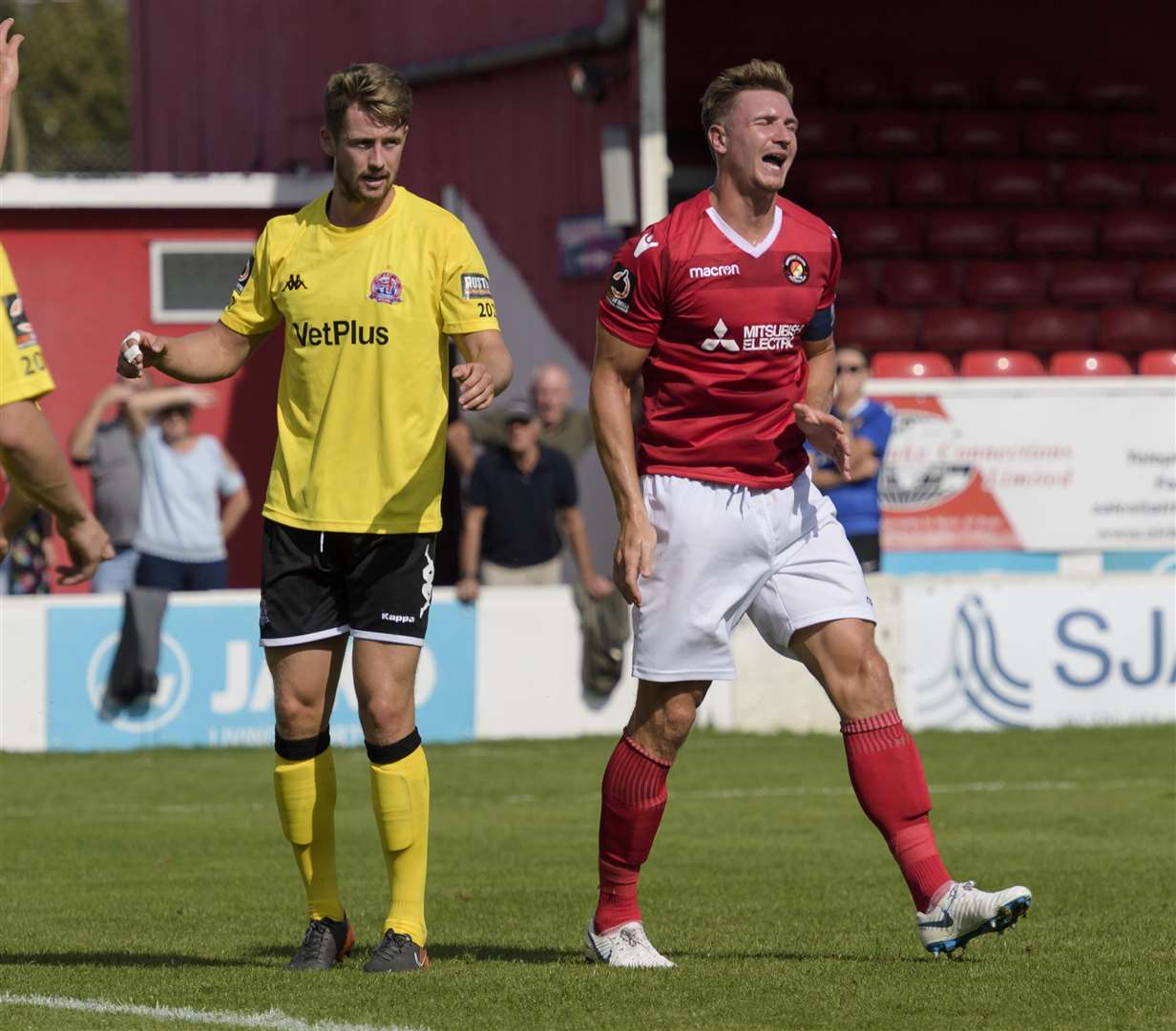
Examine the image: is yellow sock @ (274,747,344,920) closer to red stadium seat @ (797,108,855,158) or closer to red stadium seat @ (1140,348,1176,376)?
red stadium seat @ (1140,348,1176,376)

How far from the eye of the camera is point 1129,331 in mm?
20516

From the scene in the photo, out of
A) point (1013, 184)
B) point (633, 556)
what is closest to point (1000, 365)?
point (1013, 184)

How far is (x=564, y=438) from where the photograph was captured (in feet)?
50.1

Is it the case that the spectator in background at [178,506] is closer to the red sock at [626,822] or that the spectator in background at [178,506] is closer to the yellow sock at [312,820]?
the yellow sock at [312,820]

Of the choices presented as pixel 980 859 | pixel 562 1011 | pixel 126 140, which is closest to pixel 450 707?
pixel 980 859

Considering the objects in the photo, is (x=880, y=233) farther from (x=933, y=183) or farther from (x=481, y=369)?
(x=481, y=369)

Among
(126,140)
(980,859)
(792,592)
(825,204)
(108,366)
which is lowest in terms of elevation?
(980,859)

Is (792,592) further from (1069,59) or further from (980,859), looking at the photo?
(1069,59)

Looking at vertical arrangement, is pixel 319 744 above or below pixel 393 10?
below

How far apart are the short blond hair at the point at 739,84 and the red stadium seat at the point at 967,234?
14.8m

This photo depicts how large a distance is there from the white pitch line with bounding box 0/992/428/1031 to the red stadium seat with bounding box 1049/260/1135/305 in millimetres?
16320

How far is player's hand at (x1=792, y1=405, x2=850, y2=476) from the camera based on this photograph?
6.13 metres

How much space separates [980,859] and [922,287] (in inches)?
473

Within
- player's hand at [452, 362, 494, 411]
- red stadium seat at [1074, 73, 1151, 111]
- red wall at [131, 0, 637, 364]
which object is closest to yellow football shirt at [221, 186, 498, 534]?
player's hand at [452, 362, 494, 411]
